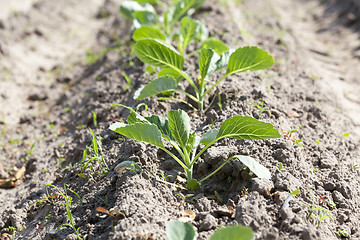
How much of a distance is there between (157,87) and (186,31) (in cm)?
94

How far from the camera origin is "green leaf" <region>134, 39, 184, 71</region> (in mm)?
2611

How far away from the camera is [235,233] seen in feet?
5.18

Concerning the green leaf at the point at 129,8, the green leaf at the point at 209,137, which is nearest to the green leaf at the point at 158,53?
the green leaf at the point at 209,137

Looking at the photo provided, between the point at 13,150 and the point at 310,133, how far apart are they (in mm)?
2582

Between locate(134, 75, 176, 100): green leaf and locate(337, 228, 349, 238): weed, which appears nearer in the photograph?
locate(337, 228, 349, 238): weed

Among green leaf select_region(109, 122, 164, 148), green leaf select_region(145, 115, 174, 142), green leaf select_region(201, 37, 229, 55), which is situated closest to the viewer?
green leaf select_region(109, 122, 164, 148)

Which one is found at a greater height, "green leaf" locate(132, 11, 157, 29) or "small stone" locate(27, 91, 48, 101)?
"green leaf" locate(132, 11, 157, 29)

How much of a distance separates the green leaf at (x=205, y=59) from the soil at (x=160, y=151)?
0.30 metres

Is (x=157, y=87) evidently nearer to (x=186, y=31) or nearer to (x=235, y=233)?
(x=186, y=31)

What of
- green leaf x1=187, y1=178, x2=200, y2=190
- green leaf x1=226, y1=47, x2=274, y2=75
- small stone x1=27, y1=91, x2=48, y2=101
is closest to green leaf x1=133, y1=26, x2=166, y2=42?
green leaf x1=226, y1=47, x2=274, y2=75

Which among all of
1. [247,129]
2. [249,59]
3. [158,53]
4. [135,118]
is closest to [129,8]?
[158,53]

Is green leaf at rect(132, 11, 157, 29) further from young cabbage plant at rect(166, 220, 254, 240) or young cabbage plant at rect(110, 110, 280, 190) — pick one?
young cabbage plant at rect(166, 220, 254, 240)

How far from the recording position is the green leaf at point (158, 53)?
261 centimetres

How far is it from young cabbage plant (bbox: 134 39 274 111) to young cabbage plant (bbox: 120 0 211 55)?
710 millimetres
